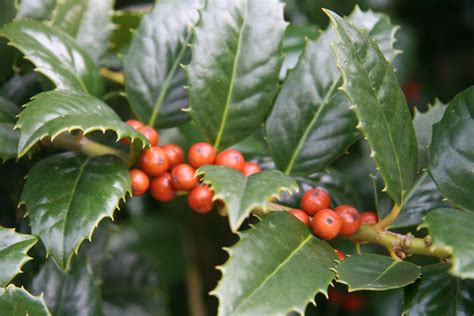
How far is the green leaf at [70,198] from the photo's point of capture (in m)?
0.99

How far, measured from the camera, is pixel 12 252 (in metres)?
0.99

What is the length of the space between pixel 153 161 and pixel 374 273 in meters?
0.42

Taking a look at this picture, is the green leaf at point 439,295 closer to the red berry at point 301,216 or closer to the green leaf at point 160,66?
the red berry at point 301,216

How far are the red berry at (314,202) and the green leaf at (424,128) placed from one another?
22 centimetres

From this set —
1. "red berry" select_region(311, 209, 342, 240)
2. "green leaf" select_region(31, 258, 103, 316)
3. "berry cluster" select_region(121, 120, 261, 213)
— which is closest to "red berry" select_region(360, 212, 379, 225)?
"red berry" select_region(311, 209, 342, 240)

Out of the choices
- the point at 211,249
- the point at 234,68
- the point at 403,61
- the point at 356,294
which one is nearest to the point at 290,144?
the point at 234,68

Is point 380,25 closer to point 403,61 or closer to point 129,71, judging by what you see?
point 129,71

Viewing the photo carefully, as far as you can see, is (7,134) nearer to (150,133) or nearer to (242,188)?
(150,133)

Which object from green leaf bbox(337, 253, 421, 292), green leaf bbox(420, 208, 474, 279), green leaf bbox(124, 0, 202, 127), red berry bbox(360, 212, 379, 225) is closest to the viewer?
green leaf bbox(420, 208, 474, 279)

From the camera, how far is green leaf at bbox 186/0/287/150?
113 cm

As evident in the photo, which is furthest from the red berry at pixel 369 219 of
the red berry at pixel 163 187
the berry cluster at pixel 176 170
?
the red berry at pixel 163 187

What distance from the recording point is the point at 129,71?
49.3 inches

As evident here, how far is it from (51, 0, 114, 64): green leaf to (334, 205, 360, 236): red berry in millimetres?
625

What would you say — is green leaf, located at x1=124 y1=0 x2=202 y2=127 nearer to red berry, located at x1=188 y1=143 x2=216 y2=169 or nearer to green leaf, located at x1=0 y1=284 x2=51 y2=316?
red berry, located at x1=188 y1=143 x2=216 y2=169
